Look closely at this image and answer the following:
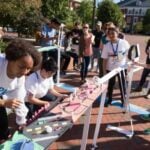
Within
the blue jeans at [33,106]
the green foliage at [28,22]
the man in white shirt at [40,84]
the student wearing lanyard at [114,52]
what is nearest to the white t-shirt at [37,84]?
the man in white shirt at [40,84]

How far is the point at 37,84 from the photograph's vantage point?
4.66 m

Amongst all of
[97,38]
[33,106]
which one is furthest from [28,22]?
[33,106]

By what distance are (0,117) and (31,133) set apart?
3.18 feet

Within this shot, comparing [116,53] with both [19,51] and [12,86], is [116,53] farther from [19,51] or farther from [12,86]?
[19,51]

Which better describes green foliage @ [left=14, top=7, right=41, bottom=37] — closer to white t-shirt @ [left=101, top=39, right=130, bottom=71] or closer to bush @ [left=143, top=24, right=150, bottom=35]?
white t-shirt @ [left=101, top=39, right=130, bottom=71]

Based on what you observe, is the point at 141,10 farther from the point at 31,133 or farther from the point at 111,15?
the point at 31,133

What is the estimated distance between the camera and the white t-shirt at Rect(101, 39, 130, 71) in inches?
261

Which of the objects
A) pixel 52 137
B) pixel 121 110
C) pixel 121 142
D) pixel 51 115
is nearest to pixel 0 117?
pixel 51 115

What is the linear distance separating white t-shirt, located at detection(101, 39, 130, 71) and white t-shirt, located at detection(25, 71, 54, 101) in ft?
6.99

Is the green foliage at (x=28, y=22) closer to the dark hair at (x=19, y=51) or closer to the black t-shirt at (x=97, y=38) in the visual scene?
the black t-shirt at (x=97, y=38)

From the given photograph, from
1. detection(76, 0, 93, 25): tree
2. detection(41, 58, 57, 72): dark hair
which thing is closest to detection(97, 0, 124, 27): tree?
detection(76, 0, 93, 25): tree

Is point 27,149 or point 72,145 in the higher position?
point 27,149

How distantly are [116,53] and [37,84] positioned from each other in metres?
2.43

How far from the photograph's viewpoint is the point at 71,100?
146 inches
